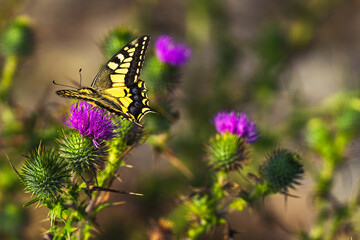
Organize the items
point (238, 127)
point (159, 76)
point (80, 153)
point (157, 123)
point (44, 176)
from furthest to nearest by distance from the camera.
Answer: point (159, 76) → point (157, 123) → point (238, 127) → point (80, 153) → point (44, 176)

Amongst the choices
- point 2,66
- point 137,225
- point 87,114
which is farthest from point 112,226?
point 87,114

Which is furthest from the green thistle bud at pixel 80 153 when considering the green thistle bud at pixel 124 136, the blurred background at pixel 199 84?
the blurred background at pixel 199 84

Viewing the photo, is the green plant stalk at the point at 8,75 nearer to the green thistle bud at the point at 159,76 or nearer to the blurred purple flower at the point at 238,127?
the green thistle bud at the point at 159,76

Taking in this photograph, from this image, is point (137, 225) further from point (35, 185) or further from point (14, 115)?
point (35, 185)

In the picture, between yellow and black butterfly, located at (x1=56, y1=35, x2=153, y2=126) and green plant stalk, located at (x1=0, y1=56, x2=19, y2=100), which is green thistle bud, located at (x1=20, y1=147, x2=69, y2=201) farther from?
green plant stalk, located at (x1=0, y1=56, x2=19, y2=100)

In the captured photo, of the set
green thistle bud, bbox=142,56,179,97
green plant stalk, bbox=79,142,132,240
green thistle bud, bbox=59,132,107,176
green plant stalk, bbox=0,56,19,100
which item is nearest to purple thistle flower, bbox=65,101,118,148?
green thistle bud, bbox=59,132,107,176

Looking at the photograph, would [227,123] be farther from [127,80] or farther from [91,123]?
[91,123]

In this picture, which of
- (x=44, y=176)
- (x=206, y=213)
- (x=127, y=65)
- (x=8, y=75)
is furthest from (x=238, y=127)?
(x=8, y=75)
